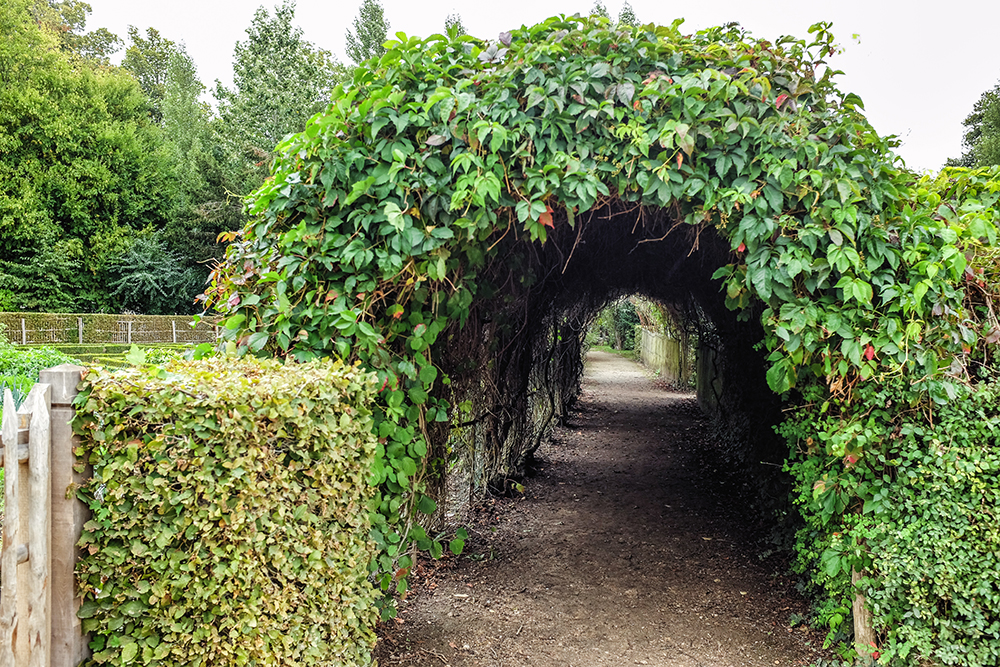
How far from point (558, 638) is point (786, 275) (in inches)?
106

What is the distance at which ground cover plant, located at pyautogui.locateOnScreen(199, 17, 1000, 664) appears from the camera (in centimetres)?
293

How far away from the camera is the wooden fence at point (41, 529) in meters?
1.76

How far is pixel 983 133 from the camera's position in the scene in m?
23.5

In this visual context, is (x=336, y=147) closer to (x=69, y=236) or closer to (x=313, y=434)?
(x=313, y=434)

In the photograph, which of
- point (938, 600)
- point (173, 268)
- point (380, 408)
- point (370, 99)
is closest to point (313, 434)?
point (380, 408)

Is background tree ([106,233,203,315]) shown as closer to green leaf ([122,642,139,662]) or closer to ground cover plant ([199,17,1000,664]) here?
ground cover plant ([199,17,1000,664])

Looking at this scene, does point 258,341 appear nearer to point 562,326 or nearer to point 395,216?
point 395,216

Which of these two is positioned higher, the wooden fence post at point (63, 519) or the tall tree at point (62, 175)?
the tall tree at point (62, 175)

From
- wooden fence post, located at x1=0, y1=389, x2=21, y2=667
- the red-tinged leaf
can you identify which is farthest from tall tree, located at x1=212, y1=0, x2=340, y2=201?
wooden fence post, located at x1=0, y1=389, x2=21, y2=667

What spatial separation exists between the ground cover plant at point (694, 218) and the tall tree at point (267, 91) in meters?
24.0

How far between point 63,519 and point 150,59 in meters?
49.0

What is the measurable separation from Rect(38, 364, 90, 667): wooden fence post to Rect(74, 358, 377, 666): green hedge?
4 cm

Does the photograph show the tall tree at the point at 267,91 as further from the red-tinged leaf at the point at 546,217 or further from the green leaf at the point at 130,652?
the green leaf at the point at 130,652

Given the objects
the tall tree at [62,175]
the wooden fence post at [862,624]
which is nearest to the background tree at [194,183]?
the tall tree at [62,175]
